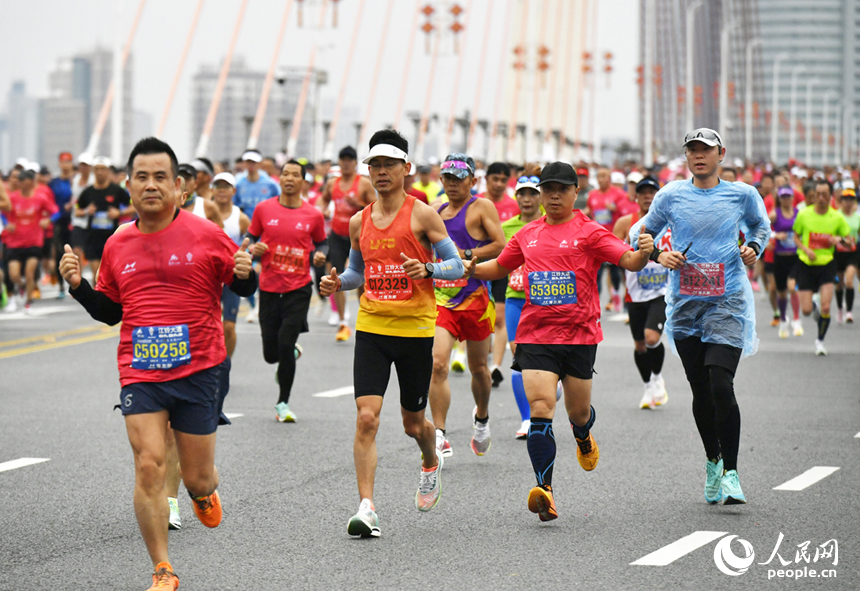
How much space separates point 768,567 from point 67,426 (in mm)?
6065

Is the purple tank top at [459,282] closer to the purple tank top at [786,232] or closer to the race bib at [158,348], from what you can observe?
the race bib at [158,348]

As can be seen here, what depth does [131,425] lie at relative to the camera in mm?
5551

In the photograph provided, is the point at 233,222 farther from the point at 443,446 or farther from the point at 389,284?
the point at 389,284

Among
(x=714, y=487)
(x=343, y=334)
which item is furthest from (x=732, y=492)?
(x=343, y=334)

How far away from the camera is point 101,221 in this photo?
64.6 feet

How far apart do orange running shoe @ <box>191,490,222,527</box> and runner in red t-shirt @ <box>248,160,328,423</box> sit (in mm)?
4569

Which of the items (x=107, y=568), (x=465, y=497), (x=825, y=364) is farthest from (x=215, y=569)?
(x=825, y=364)

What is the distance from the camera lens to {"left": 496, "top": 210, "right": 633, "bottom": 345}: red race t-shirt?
7258 millimetres

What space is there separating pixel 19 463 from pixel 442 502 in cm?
300

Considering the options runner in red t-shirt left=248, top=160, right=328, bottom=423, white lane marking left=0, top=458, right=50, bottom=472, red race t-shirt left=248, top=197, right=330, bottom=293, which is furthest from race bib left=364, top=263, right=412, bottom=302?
red race t-shirt left=248, top=197, right=330, bottom=293

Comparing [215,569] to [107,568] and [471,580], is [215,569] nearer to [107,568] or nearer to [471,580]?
[107,568]

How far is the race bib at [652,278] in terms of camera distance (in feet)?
37.1

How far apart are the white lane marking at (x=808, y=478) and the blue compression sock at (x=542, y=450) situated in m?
1.68

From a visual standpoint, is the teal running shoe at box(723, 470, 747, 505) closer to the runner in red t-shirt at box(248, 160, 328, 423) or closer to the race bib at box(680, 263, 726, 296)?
the race bib at box(680, 263, 726, 296)
